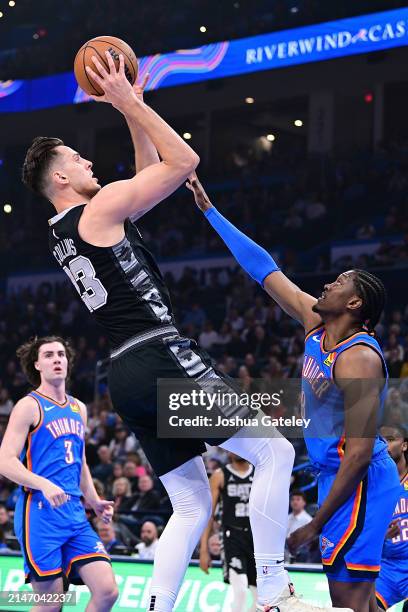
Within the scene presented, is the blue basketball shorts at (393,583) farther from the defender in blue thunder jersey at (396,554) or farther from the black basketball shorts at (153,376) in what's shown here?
the black basketball shorts at (153,376)

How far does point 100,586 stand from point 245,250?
224cm

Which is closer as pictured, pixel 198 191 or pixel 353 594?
pixel 353 594

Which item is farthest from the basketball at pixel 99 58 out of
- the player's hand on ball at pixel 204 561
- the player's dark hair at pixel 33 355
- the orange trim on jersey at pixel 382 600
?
the player's hand on ball at pixel 204 561

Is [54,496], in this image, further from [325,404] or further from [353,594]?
[353,594]

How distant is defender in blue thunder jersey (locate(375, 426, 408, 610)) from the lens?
5.90 meters

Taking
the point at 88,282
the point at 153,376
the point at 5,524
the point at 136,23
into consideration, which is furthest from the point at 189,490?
the point at 136,23

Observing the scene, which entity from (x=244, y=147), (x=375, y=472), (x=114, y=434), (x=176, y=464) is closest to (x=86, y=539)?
(x=176, y=464)

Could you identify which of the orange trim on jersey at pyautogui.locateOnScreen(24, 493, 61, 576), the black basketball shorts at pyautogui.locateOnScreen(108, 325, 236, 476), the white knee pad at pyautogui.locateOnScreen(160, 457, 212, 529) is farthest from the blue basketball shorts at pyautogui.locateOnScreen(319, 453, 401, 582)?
the orange trim on jersey at pyautogui.locateOnScreen(24, 493, 61, 576)

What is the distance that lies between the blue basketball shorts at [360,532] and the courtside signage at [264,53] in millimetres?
13687

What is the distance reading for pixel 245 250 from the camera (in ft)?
16.7

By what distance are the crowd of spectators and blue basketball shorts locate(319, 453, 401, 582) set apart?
50.3 ft

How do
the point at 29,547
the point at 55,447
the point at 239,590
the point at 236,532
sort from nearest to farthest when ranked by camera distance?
1. the point at 29,547
2. the point at 55,447
3. the point at 239,590
4. the point at 236,532

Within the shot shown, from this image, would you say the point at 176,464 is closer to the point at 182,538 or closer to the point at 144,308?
the point at 182,538

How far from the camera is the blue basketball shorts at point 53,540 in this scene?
18.9 ft
